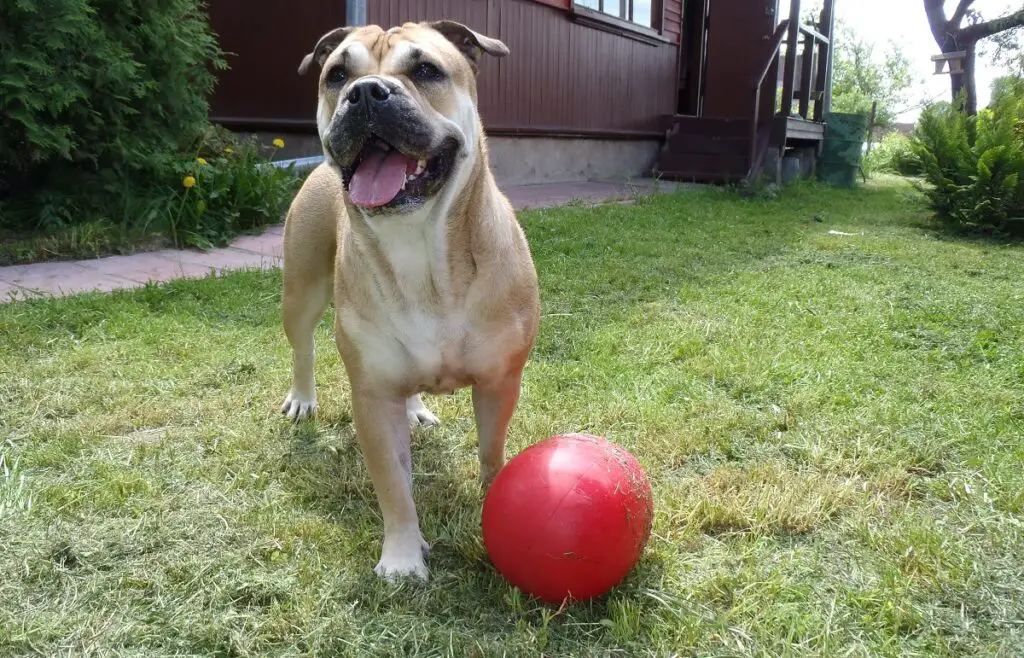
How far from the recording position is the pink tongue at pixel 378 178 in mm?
2201

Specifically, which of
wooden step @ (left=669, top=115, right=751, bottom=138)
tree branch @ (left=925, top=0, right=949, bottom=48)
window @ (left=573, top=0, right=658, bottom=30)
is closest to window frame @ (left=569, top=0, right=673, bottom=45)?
window @ (left=573, top=0, right=658, bottom=30)

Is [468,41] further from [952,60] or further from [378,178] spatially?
[952,60]

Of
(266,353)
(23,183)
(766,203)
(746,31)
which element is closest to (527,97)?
(766,203)

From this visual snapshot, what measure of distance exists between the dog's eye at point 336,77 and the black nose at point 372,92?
1.23ft

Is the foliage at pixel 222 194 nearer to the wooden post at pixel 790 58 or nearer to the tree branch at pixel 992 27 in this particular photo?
the wooden post at pixel 790 58

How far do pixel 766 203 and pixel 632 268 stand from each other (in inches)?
214

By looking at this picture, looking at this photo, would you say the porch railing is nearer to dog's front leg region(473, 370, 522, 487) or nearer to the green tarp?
the green tarp

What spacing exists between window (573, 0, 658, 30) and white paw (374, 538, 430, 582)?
10865mm

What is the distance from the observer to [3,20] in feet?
17.8

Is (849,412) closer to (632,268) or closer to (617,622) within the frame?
(617,622)

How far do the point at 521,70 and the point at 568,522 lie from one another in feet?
31.8

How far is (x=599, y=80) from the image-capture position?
12.6 meters

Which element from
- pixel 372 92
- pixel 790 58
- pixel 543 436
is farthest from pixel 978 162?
pixel 372 92

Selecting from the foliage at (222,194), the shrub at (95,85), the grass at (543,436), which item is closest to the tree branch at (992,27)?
the grass at (543,436)
